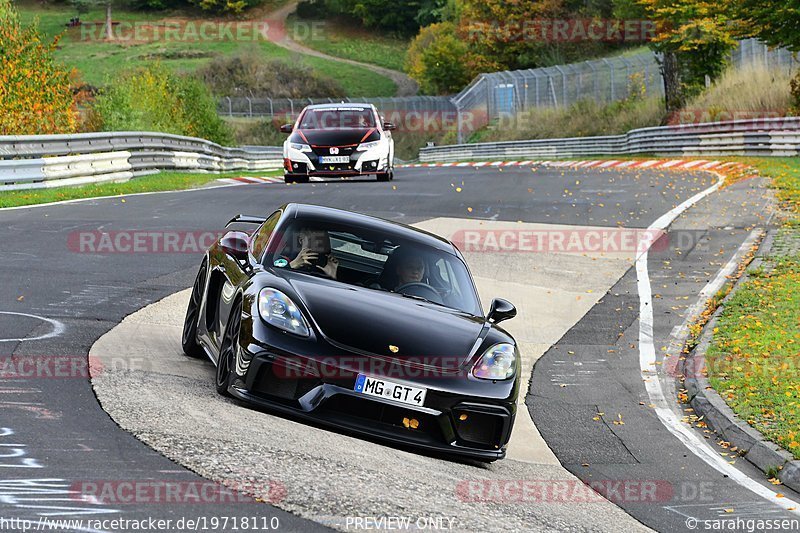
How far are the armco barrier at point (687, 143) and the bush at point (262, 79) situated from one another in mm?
55526

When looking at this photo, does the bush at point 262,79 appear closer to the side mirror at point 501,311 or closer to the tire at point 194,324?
the tire at point 194,324

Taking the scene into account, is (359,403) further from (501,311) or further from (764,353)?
(764,353)

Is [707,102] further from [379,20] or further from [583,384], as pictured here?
[379,20]

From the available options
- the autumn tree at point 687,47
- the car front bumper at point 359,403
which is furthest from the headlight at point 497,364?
the autumn tree at point 687,47

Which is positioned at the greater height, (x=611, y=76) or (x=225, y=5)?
(x=225, y=5)

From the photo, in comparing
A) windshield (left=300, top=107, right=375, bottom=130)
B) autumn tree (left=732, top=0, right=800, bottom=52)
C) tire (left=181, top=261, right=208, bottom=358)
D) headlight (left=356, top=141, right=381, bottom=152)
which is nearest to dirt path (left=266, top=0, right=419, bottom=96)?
autumn tree (left=732, top=0, right=800, bottom=52)

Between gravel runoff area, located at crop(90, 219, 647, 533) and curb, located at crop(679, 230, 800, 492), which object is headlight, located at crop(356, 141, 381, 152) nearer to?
curb, located at crop(679, 230, 800, 492)

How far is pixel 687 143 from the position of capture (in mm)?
39562

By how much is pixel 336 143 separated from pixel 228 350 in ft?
63.4

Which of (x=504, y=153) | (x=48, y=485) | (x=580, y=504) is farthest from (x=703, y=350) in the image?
(x=504, y=153)

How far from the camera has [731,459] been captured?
27.9 ft

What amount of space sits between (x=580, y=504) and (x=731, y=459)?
2.18 m

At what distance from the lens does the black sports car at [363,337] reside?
7.03m

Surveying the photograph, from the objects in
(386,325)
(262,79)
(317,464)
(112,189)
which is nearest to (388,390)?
(386,325)
